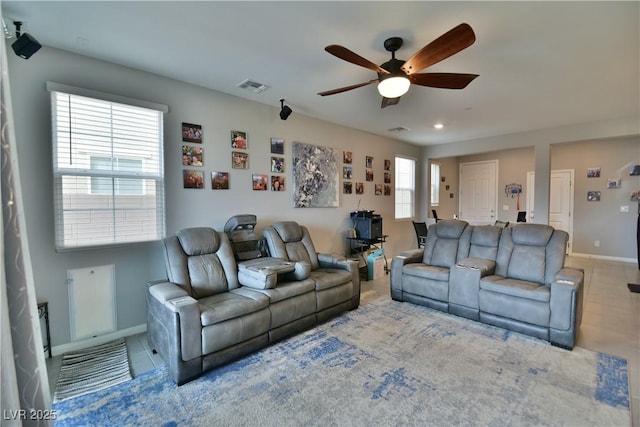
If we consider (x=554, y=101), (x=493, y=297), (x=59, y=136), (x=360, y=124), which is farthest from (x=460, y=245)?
(x=59, y=136)

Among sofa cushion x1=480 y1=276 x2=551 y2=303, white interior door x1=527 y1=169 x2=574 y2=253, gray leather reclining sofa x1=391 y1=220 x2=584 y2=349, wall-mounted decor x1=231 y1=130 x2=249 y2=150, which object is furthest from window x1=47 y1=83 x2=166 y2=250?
white interior door x1=527 y1=169 x2=574 y2=253

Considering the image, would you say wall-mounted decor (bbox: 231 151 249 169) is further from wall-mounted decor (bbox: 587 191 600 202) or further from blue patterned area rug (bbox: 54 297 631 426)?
wall-mounted decor (bbox: 587 191 600 202)

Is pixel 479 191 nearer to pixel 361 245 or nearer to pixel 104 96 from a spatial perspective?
pixel 361 245

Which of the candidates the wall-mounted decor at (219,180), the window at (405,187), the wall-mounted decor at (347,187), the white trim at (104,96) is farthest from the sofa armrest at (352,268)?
the window at (405,187)

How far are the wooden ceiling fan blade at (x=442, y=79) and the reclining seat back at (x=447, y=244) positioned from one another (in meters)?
2.09

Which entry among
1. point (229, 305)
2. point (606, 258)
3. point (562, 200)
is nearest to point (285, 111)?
point (229, 305)

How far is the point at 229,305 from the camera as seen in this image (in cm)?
252

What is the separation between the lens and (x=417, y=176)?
709 cm

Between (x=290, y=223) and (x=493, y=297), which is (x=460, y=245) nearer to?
(x=493, y=297)

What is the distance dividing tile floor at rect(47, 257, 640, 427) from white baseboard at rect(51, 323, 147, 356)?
74 mm

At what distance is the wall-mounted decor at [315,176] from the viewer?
4.49 metres

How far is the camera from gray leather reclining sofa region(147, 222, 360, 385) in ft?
7.44

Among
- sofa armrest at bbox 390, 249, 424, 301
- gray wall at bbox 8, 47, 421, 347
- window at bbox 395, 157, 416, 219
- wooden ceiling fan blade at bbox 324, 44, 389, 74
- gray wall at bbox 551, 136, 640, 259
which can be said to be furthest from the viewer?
window at bbox 395, 157, 416, 219

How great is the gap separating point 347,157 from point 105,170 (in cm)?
363
